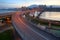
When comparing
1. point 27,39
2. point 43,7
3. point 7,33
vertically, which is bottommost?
point 43,7

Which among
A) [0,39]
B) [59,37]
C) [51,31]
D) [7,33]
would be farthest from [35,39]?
[7,33]

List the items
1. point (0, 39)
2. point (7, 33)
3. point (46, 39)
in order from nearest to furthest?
point (46, 39) → point (0, 39) → point (7, 33)

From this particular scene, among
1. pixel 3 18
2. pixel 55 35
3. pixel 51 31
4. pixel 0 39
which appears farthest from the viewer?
pixel 3 18

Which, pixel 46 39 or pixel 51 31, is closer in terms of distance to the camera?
pixel 46 39

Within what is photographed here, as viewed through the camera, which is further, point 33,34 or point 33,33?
point 33,33

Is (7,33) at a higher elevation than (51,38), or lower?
lower

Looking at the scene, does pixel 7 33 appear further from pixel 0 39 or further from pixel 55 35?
pixel 55 35

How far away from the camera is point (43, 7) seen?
110m

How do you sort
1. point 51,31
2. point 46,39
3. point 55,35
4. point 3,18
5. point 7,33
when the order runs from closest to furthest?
point 46,39 < point 55,35 < point 51,31 < point 7,33 < point 3,18

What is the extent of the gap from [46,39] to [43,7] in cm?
9791

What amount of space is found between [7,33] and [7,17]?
86.5 ft

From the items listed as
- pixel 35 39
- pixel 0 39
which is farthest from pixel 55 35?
pixel 0 39

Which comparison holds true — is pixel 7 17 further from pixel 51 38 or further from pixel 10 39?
pixel 51 38

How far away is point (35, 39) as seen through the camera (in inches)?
512
